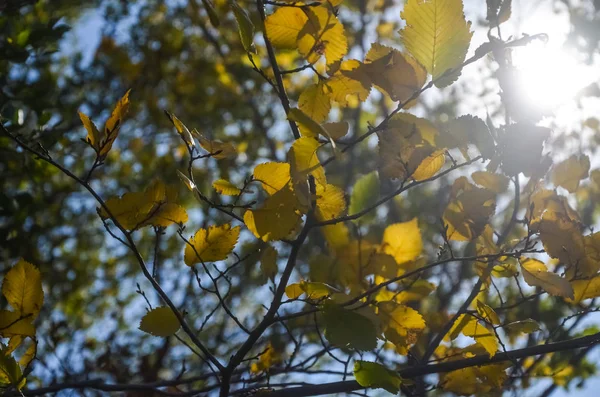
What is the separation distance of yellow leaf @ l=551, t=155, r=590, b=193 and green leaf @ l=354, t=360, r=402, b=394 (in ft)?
1.82

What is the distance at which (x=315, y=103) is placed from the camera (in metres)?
0.80

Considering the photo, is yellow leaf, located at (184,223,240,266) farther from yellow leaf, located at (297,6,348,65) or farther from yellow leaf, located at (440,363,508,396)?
yellow leaf, located at (440,363,508,396)

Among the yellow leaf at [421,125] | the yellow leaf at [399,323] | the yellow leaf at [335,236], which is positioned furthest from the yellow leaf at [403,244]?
the yellow leaf at [421,125]

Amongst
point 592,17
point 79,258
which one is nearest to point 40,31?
point 592,17

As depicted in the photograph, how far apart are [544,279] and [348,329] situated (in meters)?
0.31

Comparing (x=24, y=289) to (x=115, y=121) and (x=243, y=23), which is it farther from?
(x=243, y=23)

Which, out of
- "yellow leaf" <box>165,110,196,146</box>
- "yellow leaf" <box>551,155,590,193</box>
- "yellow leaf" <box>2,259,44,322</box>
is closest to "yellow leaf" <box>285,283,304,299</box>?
"yellow leaf" <box>165,110,196,146</box>

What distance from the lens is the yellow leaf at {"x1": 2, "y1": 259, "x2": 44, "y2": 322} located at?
2.93 ft

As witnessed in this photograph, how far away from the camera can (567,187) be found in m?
1.08

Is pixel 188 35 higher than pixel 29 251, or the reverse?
pixel 188 35

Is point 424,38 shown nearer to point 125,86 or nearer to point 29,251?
point 29,251

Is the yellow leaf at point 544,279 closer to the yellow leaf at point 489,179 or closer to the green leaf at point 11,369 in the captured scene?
the yellow leaf at point 489,179

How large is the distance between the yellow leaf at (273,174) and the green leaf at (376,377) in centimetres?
29

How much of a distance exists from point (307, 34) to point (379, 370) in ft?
1.61
